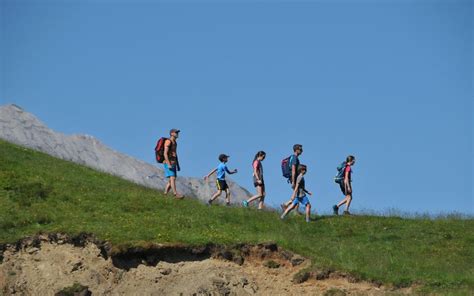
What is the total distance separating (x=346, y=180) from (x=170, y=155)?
6.84 m

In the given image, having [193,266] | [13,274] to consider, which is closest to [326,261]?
[193,266]

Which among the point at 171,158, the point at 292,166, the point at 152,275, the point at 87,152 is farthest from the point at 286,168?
the point at 87,152

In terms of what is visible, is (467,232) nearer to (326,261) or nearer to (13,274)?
(326,261)

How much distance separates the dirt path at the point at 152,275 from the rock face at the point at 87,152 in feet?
97.9

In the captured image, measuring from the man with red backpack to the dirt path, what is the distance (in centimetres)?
717

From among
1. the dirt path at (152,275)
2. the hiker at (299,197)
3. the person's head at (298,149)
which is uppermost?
the person's head at (298,149)

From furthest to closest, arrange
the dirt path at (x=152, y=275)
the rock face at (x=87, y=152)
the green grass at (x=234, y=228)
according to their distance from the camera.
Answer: the rock face at (x=87, y=152) → the green grass at (x=234, y=228) → the dirt path at (x=152, y=275)

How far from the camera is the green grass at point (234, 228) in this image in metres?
33.2

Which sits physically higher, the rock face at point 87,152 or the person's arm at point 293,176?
the rock face at point 87,152

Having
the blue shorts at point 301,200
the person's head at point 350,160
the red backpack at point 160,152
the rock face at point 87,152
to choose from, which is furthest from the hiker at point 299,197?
the rock face at point 87,152

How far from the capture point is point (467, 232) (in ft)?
127

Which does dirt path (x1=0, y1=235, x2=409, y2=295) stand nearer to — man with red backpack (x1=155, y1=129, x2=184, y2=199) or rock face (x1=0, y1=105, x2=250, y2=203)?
man with red backpack (x1=155, y1=129, x2=184, y2=199)

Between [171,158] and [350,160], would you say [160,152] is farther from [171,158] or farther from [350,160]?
[350,160]

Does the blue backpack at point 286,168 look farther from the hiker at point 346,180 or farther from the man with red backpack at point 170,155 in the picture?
the man with red backpack at point 170,155
